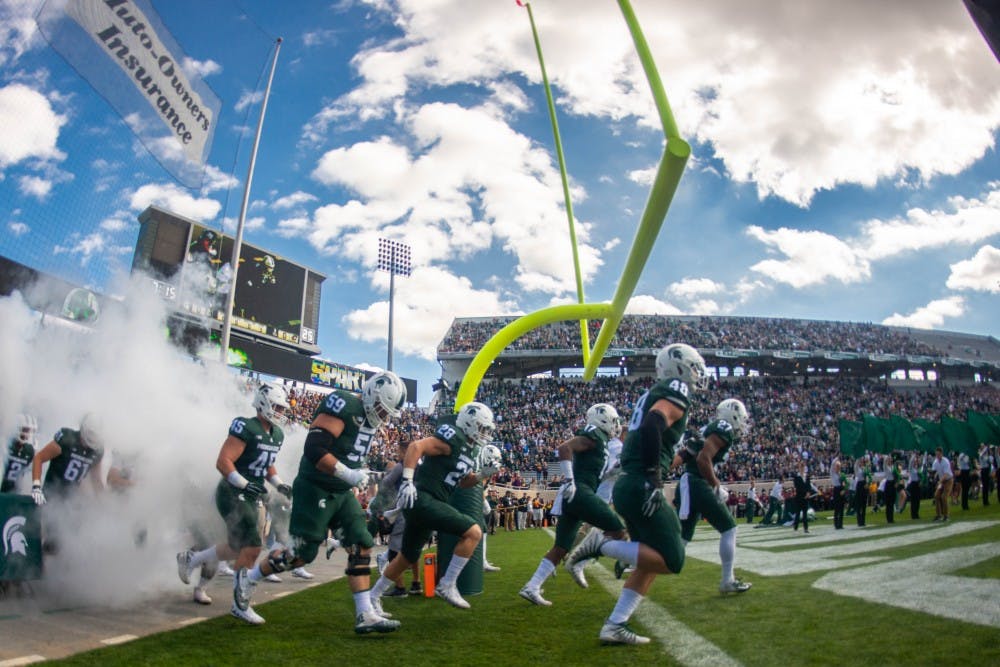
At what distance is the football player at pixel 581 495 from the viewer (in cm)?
639

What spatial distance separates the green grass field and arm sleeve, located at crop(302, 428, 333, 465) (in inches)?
54.7

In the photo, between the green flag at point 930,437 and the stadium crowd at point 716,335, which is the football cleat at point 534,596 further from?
the stadium crowd at point 716,335

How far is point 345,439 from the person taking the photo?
5512 mm

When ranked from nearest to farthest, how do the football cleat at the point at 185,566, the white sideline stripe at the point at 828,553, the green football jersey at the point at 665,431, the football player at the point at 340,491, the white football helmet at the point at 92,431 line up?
the green football jersey at the point at 665,431
the football player at the point at 340,491
the football cleat at the point at 185,566
the white football helmet at the point at 92,431
the white sideline stripe at the point at 828,553

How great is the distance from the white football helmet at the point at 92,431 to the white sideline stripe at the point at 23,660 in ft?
10.7

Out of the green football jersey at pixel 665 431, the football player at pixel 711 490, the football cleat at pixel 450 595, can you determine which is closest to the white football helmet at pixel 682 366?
the green football jersey at pixel 665 431

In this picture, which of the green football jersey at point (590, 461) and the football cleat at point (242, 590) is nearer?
the football cleat at point (242, 590)

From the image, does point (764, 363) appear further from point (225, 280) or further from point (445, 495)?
point (445, 495)

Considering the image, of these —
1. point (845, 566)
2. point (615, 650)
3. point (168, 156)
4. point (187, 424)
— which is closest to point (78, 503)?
point (187, 424)

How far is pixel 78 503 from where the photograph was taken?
7090 mm

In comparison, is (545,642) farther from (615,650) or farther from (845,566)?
(845,566)

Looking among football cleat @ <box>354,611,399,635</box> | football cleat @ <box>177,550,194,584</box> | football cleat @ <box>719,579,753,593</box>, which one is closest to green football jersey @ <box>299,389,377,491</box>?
football cleat @ <box>354,611,399,635</box>

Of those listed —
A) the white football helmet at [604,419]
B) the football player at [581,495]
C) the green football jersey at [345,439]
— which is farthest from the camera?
the white football helmet at [604,419]

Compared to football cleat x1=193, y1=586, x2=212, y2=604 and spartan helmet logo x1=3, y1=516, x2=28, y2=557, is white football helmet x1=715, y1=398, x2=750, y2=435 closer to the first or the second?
football cleat x1=193, y1=586, x2=212, y2=604
